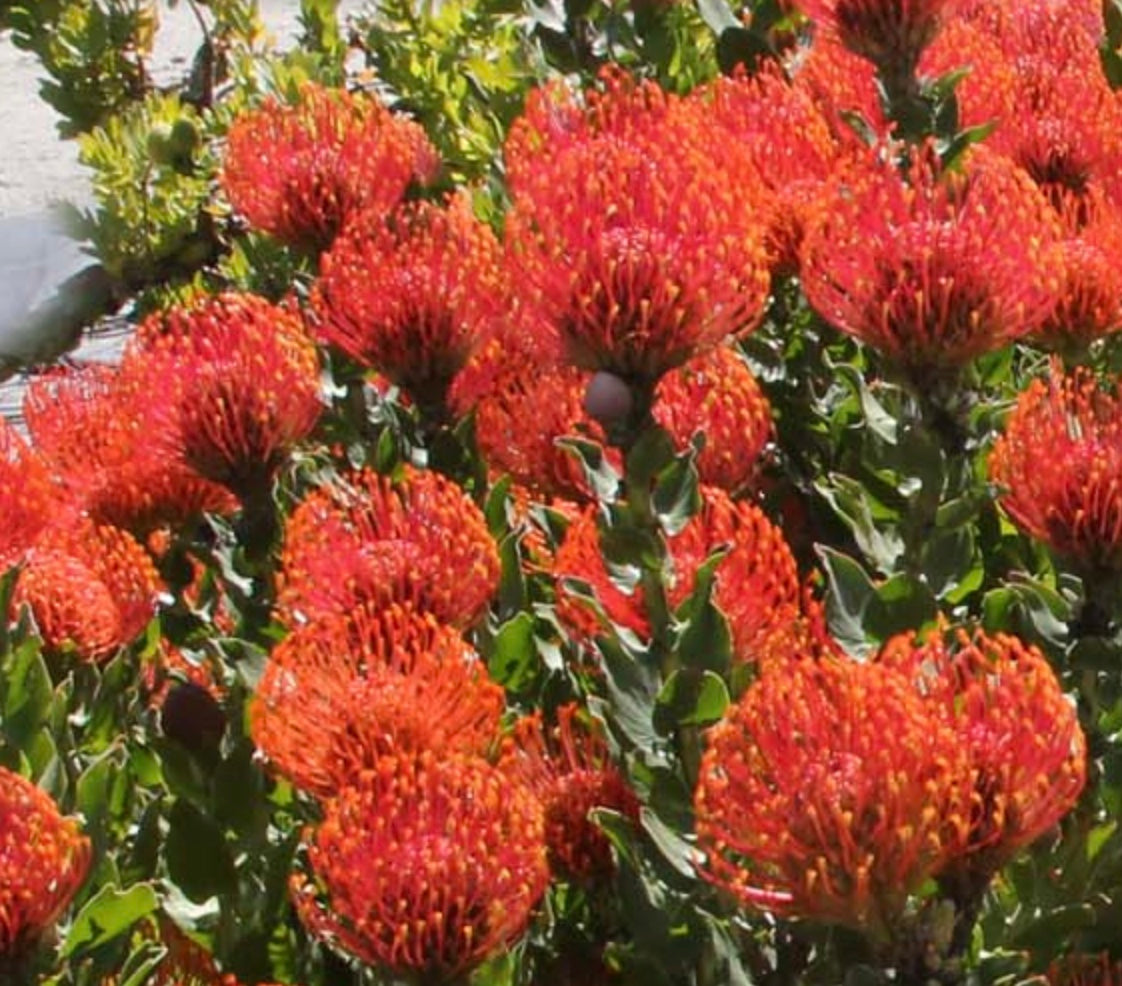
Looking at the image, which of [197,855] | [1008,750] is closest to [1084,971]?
[1008,750]

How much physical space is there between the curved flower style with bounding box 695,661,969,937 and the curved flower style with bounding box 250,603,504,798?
185 millimetres

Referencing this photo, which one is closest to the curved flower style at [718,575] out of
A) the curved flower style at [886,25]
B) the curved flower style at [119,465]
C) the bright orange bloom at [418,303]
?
the bright orange bloom at [418,303]

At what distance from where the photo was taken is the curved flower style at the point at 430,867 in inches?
50.3

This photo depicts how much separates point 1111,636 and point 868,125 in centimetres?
65

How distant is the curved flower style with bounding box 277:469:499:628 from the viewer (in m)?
1.57

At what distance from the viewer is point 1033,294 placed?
159cm

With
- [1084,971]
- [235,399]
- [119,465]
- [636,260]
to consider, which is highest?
[636,260]

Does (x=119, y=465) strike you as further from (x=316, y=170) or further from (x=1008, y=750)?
(x=1008, y=750)

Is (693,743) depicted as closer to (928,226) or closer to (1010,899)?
(1010,899)

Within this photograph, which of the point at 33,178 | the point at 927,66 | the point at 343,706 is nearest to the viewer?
the point at 343,706

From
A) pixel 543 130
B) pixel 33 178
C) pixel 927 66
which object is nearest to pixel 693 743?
pixel 543 130

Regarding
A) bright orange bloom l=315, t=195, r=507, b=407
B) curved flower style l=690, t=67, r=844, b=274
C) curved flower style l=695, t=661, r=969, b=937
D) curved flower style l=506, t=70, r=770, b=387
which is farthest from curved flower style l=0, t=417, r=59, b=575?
curved flower style l=695, t=661, r=969, b=937

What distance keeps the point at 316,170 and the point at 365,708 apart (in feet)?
2.68

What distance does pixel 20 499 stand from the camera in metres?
1.83
